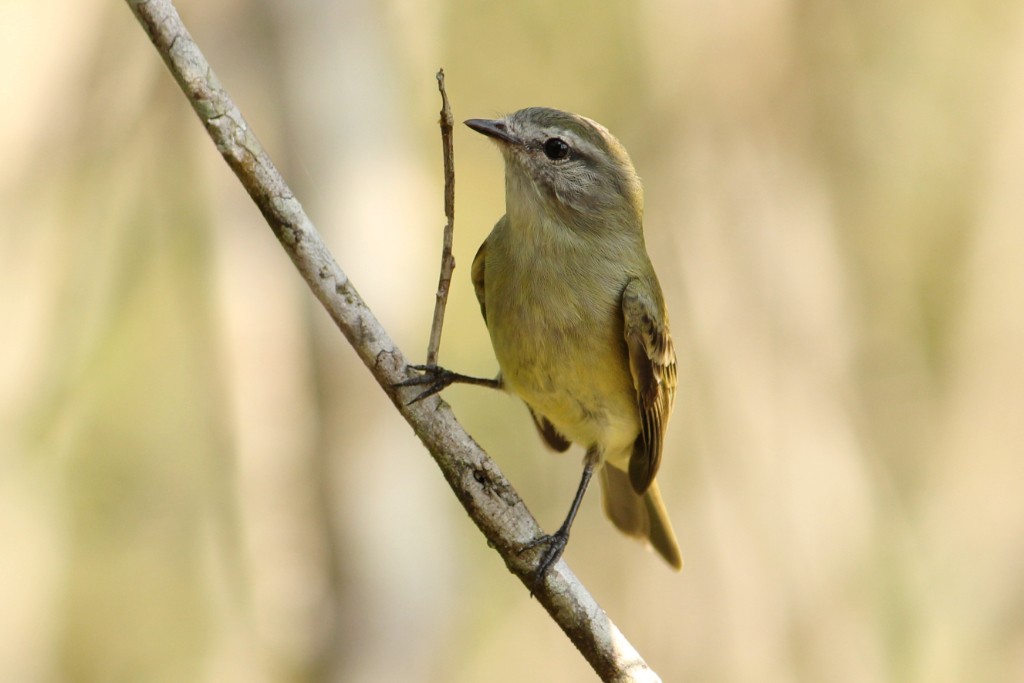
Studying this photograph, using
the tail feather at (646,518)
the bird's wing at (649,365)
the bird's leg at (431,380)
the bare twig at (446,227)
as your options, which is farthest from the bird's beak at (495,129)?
the tail feather at (646,518)

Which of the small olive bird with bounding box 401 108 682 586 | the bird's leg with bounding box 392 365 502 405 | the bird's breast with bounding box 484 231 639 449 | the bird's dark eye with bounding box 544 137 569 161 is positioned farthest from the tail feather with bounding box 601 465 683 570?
the bird's dark eye with bounding box 544 137 569 161

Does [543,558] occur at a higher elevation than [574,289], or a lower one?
lower

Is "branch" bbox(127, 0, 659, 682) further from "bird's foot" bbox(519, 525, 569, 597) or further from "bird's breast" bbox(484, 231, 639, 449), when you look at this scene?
"bird's breast" bbox(484, 231, 639, 449)

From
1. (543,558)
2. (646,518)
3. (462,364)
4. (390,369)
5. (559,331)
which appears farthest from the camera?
(462,364)

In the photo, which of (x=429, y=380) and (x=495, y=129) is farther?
(x=495, y=129)

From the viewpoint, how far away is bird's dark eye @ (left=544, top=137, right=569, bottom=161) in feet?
13.2

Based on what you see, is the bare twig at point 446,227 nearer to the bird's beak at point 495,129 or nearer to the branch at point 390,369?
the branch at point 390,369

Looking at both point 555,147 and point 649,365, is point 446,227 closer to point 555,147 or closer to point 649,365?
point 555,147

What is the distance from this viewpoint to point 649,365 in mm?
4031

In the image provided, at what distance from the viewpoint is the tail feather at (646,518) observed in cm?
487

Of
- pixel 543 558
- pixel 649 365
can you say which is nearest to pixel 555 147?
pixel 649 365

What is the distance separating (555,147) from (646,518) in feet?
6.03

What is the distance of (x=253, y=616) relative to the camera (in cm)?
552

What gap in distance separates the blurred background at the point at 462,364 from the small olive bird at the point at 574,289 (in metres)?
1.88
